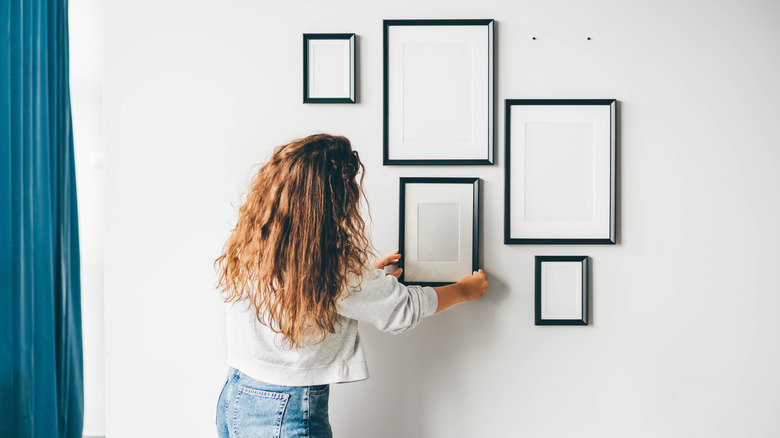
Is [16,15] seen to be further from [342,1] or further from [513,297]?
[513,297]

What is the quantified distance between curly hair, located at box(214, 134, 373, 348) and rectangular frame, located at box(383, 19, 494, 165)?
38 cm

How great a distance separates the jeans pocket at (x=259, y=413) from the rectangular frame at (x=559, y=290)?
2.55 feet

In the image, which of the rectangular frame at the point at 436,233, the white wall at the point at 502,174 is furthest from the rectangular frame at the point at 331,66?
the rectangular frame at the point at 436,233

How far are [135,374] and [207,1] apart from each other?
1160 mm

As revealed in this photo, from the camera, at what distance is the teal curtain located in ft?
4.12

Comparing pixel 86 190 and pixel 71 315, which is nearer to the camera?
pixel 71 315

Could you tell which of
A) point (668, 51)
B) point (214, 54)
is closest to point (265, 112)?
point (214, 54)

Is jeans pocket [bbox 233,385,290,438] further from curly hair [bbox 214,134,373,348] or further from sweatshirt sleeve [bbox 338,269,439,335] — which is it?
sweatshirt sleeve [bbox 338,269,439,335]

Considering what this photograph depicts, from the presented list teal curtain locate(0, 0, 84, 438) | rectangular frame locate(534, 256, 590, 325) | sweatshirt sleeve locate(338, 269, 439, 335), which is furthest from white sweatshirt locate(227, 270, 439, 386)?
teal curtain locate(0, 0, 84, 438)

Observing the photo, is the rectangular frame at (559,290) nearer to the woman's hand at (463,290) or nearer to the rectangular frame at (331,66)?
the woman's hand at (463,290)

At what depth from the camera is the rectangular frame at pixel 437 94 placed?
1321 mm

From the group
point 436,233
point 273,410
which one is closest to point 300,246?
point 273,410

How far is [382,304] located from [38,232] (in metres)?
1.12

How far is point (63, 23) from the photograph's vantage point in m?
1.43
